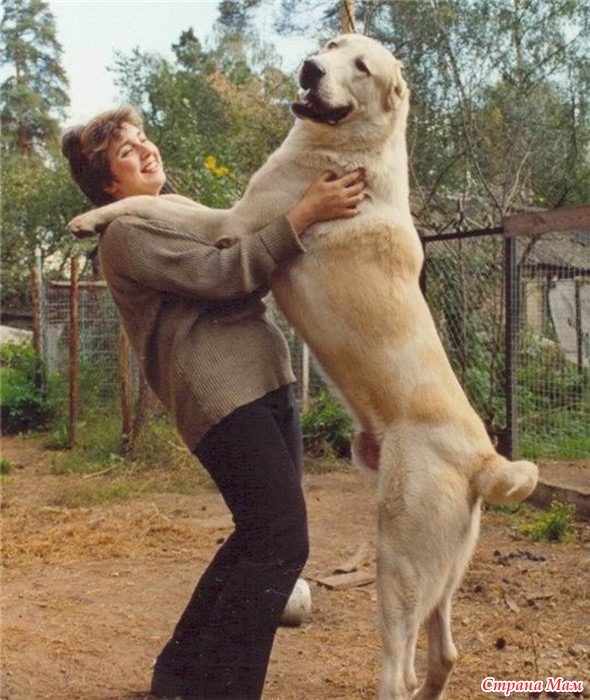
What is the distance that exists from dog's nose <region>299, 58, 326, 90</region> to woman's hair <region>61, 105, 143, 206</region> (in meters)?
0.60

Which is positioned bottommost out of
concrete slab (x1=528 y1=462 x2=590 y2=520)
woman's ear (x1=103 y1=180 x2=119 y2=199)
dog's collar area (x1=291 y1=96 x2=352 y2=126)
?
concrete slab (x1=528 y1=462 x2=590 y2=520)

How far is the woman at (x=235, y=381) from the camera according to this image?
2670 mm

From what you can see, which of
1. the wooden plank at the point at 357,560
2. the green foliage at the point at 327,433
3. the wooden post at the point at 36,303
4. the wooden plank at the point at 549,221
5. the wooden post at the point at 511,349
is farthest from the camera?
the wooden post at the point at 36,303

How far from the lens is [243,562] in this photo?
107 inches

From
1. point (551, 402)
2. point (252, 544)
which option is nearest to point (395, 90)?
point (252, 544)

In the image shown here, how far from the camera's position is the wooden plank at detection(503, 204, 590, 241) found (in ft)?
19.1

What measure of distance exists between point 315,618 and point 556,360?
156 inches

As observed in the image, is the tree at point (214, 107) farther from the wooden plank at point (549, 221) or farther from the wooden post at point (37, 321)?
the wooden plank at point (549, 221)

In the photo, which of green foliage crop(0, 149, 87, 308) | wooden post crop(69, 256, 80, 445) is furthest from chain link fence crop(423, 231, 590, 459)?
green foliage crop(0, 149, 87, 308)

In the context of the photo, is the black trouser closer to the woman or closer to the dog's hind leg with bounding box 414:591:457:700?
the woman

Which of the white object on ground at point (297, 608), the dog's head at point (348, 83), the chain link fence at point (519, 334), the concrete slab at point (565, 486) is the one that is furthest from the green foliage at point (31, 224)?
the dog's head at point (348, 83)

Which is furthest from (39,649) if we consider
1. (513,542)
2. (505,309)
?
(505,309)

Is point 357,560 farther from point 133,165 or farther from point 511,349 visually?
point 133,165

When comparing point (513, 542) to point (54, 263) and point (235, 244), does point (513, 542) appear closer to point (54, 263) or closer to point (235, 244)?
point (235, 244)
